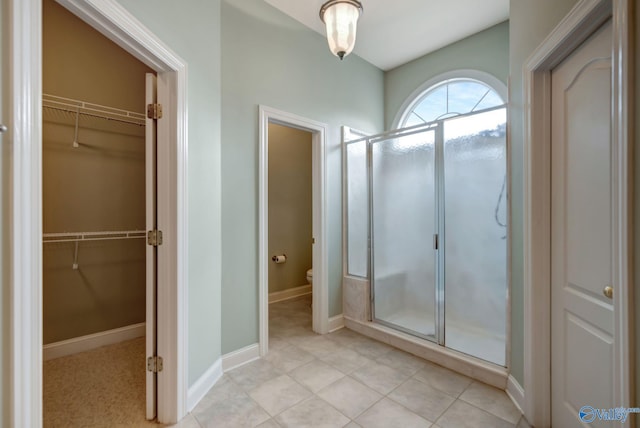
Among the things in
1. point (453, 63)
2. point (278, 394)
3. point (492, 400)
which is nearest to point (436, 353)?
point (492, 400)

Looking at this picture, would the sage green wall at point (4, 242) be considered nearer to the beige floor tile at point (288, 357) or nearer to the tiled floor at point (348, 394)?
the tiled floor at point (348, 394)

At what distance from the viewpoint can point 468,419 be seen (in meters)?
1.70

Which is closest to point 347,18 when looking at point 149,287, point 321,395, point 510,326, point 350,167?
point 350,167

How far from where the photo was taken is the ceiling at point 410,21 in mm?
2549

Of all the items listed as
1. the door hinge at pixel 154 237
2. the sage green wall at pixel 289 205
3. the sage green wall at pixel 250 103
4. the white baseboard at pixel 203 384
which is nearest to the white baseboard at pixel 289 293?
the sage green wall at pixel 289 205

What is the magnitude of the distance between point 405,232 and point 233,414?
Result: 201 centimetres

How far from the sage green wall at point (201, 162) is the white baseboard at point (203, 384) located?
0.04m

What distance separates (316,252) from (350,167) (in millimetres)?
1021

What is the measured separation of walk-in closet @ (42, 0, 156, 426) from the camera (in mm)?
2348

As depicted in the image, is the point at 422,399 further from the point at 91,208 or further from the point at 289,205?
the point at 91,208

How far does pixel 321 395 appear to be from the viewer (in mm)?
1926

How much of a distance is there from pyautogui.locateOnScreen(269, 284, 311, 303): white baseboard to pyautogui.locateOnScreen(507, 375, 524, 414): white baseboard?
9.43 feet

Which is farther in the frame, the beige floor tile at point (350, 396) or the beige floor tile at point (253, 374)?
the beige floor tile at point (253, 374)

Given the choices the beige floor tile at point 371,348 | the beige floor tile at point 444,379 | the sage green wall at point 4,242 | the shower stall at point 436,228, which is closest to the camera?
the sage green wall at point 4,242
